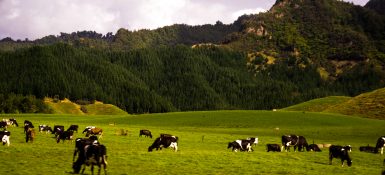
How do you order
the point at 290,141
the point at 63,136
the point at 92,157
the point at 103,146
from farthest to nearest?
the point at 290,141 < the point at 63,136 < the point at 103,146 < the point at 92,157

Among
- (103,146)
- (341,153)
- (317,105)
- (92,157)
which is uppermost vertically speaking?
(317,105)

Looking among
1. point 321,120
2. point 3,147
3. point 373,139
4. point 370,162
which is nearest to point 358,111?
point 321,120

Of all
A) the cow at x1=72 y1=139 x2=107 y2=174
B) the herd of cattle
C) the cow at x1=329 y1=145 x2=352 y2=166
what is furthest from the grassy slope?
the cow at x1=72 y1=139 x2=107 y2=174

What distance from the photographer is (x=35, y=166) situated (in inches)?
1339

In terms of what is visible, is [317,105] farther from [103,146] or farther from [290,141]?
Result: [103,146]

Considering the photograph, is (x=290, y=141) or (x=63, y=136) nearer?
(x=63, y=136)

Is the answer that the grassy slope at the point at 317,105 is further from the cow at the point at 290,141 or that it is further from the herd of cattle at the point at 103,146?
the cow at the point at 290,141

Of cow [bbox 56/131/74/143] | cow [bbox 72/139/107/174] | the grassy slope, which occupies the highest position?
the grassy slope

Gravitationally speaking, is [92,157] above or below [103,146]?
below

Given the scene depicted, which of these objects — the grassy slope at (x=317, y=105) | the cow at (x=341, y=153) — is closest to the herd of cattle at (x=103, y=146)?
the cow at (x=341, y=153)

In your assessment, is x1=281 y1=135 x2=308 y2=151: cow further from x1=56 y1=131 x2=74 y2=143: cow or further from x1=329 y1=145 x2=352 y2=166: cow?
x1=56 y1=131 x2=74 y2=143: cow

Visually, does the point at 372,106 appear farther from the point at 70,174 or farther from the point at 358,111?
the point at 70,174

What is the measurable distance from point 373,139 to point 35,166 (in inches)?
2368

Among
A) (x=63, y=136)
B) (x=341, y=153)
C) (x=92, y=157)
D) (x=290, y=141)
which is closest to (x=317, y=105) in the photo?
(x=290, y=141)
